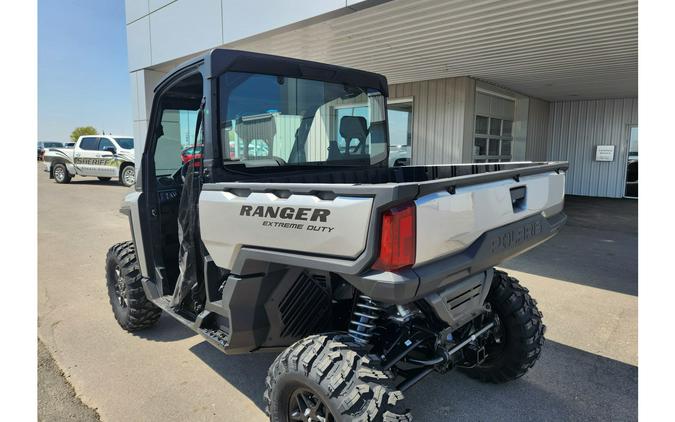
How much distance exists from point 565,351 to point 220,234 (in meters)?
3.07

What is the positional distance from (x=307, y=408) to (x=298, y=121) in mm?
1882

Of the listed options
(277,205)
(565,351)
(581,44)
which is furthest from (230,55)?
(581,44)

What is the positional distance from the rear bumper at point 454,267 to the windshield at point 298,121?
4.25 feet

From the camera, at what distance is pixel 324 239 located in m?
2.03

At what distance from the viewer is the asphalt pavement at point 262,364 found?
294 centimetres

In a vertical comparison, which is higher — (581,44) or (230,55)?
(581,44)

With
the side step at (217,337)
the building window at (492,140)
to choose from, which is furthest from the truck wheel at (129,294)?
the building window at (492,140)

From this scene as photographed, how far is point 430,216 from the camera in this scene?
1.92 meters

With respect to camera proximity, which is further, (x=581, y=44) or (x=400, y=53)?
(x=400, y=53)

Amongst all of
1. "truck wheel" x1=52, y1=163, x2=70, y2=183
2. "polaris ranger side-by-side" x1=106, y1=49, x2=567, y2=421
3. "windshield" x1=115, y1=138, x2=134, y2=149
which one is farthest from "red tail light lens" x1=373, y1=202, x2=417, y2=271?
"truck wheel" x1=52, y1=163, x2=70, y2=183

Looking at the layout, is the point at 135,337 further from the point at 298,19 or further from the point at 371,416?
the point at 298,19

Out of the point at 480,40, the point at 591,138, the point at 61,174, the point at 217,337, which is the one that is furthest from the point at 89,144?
the point at 591,138

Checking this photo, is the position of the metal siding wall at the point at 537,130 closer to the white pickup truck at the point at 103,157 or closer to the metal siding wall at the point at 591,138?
the metal siding wall at the point at 591,138

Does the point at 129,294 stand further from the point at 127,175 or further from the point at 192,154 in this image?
the point at 127,175
